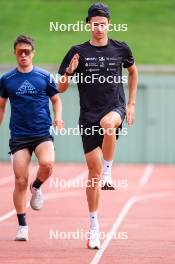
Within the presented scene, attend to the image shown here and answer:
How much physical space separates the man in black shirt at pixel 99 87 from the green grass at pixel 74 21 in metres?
29.1

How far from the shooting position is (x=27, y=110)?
11367mm

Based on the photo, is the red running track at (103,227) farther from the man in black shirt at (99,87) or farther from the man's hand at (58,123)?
the man's hand at (58,123)

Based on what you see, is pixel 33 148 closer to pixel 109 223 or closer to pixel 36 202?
pixel 36 202

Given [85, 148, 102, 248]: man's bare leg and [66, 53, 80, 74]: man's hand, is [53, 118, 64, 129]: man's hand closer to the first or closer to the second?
[85, 148, 102, 248]: man's bare leg

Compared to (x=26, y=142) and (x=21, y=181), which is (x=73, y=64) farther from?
(x=21, y=181)

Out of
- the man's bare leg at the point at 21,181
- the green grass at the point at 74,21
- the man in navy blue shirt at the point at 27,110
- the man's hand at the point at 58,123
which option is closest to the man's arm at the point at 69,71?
the man's hand at the point at 58,123

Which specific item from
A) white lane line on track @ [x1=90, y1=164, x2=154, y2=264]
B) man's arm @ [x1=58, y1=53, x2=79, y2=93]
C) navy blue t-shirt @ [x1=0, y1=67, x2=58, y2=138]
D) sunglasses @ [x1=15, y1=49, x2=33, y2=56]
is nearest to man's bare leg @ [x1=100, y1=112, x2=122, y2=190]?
man's arm @ [x1=58, y1=53, x2=79, y2=93]

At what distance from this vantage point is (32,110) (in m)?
11.4

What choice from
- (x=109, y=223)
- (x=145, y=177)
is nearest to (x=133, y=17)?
(x=145, y=177)

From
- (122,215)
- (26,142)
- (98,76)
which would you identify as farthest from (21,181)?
(122,215)

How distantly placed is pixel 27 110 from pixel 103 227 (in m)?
2.89

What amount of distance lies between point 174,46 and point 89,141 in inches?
1307

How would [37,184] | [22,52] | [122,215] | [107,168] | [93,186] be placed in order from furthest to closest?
[122,215] < [37,184] < [22,52] < [93,186] < [107,168]

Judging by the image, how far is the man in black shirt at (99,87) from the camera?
10.5 m
